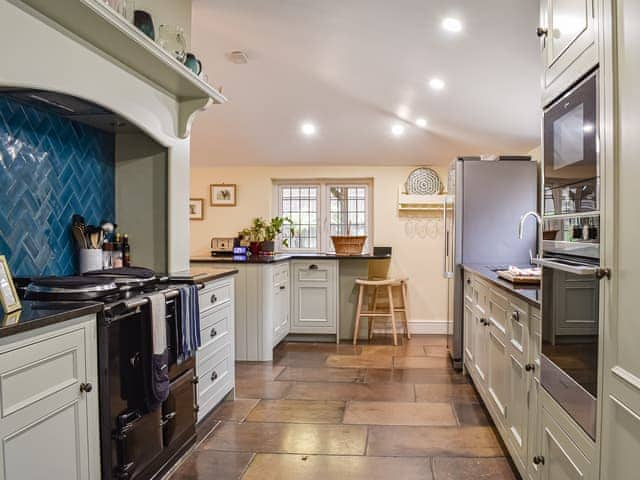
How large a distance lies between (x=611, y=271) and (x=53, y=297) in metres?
1.80

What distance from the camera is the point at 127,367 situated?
195 centimetres

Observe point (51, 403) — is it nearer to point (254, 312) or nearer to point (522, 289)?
point (522, 289)

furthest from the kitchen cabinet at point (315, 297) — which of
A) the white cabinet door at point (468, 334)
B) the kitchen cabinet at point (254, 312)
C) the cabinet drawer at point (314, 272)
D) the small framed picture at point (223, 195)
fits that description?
the white cabinet door at point (468, 334)

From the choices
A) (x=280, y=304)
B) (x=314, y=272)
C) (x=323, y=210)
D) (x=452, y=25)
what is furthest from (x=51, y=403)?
(x=323, y=210)

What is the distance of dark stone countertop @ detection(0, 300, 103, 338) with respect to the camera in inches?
54.7

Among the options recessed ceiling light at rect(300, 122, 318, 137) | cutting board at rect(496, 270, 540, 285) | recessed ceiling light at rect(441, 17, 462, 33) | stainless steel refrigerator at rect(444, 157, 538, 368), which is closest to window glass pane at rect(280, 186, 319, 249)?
recessed ceiling light at rect(300, 122, 318, 137)

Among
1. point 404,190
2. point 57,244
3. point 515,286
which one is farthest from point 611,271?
point 404,190

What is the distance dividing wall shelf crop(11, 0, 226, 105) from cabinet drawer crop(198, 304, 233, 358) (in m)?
1.24

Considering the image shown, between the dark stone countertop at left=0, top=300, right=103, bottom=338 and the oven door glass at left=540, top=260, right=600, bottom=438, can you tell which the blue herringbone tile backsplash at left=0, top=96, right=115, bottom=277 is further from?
the oven door glass at left=540, top=260, right=600, bottom=438

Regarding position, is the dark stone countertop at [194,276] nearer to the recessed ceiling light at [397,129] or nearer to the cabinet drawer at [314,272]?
the cabinet drawer at [314,272]

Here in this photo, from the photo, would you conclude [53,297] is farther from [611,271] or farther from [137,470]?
[611,271]

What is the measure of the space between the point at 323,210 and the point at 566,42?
15.1 feet

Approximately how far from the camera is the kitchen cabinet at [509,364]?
203cm

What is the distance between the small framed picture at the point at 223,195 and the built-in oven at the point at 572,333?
4683mm
